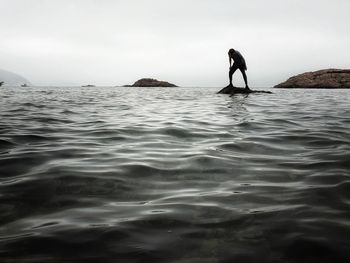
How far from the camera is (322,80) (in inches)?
2276

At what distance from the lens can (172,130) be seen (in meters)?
6.36

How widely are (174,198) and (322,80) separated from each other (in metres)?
61.6

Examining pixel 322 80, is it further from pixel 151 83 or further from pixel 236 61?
pixel 236 61

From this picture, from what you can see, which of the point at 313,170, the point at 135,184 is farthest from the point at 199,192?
the point at 313,170

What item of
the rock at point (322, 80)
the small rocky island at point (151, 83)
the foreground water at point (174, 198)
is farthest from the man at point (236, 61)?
the small rocky island at point (151, 83)

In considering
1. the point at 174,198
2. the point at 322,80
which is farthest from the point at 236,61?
the point at 322,80

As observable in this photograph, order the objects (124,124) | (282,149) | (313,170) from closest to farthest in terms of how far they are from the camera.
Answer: (313,170)
(282,149)
(124,124)

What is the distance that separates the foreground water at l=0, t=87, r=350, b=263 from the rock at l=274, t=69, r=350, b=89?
55784mm

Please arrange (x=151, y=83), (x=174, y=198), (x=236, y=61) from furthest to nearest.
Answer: (x=151, y=83), (x=236, y=61), (x=174, y=198)

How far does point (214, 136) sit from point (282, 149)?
1.37 metres

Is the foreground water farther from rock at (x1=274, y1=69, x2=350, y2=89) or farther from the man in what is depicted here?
rock at (x1=274, y1=69, x2=350, y2=89)

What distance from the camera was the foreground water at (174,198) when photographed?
207 cm

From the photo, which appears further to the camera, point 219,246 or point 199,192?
point 199,192

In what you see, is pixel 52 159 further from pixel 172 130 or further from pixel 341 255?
pixel 341 255
